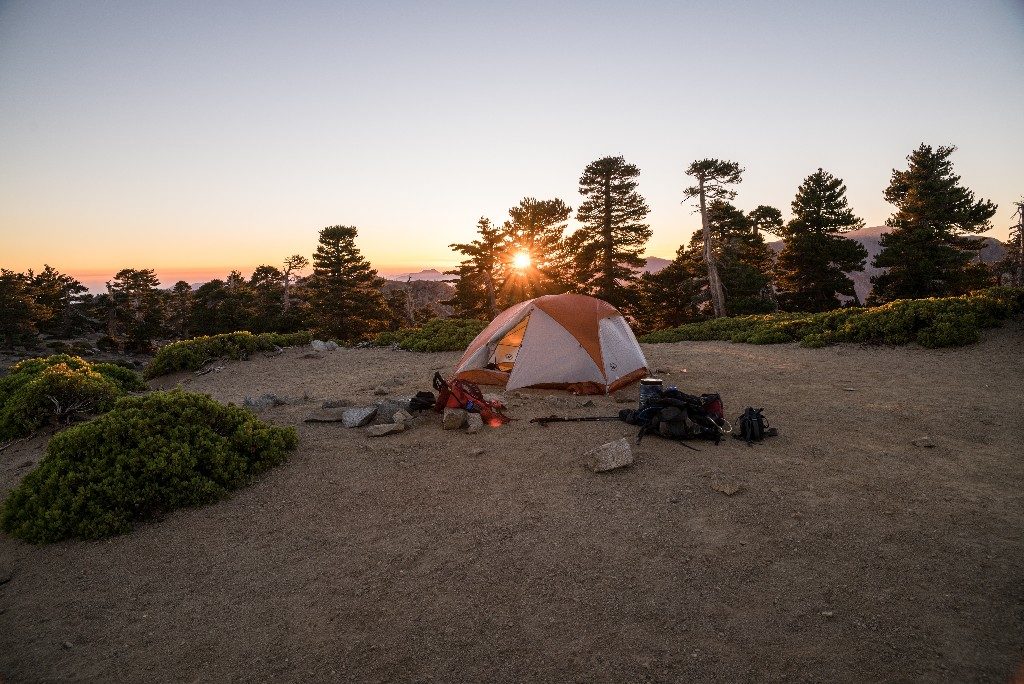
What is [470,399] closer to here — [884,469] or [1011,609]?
[884,469]

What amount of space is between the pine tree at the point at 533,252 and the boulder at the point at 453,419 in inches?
1039

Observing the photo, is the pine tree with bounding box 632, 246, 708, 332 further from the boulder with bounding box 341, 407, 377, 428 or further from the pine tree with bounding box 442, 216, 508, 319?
the boulder with bounding box 341, 407, 377, 428

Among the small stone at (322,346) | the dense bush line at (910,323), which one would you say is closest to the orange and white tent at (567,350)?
the dense bush line at (910,323)

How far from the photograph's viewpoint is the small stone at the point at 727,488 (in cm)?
521

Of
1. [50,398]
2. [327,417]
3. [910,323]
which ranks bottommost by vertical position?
[327,417]

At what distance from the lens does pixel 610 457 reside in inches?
236

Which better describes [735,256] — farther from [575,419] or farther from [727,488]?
[727,488]

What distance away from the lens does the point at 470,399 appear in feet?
27.4

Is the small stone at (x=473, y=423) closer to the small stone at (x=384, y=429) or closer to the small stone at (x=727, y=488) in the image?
the small stone at (x=384, y=429)

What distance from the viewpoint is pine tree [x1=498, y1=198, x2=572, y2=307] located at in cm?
3428

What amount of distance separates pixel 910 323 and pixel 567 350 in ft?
35.2

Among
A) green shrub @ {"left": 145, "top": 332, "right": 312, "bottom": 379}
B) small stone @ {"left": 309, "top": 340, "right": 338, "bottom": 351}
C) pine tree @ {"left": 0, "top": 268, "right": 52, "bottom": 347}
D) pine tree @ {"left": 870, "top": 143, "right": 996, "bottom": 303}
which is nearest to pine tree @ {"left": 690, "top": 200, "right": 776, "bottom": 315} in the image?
pine tree @ {"left": 870, "top": 143, "right": 996, "bottom": 303}

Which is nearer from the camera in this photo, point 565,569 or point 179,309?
point 565,569

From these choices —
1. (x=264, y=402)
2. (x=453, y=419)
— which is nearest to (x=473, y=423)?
(x=453, y=419)
